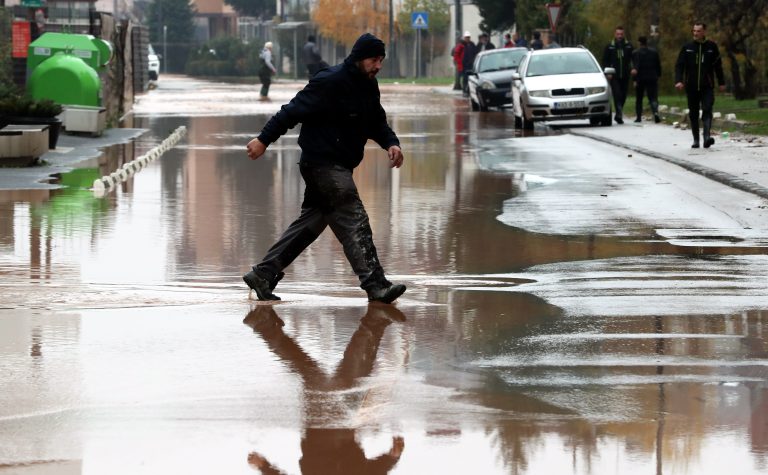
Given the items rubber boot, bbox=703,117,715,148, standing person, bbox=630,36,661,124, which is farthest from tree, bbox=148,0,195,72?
rubber boot, bbox=703,117,715,148

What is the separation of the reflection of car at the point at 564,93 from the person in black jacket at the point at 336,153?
21.6m

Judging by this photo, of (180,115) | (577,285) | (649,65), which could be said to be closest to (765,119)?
(649,65)

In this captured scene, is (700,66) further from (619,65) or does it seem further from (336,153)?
(336,153)

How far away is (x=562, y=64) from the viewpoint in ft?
109

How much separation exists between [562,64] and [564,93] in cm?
159

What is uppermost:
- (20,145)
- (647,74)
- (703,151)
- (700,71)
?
(700,71)

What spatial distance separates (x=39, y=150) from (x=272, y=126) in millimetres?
11289

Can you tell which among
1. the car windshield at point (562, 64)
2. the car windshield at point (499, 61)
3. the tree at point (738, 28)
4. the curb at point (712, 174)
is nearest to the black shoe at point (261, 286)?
the curb at point (712, 174)

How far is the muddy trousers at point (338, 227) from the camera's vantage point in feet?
33.0

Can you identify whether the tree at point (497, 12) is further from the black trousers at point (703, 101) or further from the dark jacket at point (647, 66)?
the black trousers at point (703, 101)

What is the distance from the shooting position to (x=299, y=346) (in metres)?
8.57

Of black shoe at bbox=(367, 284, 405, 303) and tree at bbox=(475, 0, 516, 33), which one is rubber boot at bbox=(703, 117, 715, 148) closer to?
black shoe at bbox=(367, 284, 405, 303)

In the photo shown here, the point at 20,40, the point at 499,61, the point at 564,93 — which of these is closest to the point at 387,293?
the point at 20,40

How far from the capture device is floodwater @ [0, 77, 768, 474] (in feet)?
20.6
